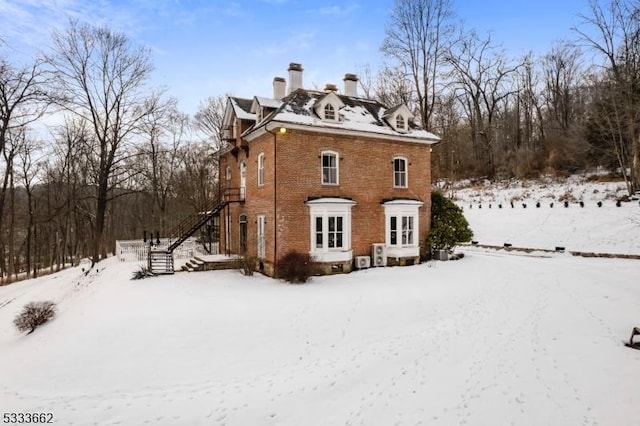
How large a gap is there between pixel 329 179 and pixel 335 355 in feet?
32.0

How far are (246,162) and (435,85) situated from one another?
761 inches

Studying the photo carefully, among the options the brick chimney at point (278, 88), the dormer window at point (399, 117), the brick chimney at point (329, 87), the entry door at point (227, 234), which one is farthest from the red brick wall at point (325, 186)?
the brick chimney at point (329, 87)

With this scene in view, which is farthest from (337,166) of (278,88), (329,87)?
(278,88)

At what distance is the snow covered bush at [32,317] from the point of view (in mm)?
12227

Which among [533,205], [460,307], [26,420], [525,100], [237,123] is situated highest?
[525,100]

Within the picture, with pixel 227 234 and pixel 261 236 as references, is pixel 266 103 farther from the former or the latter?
pixel 227 234

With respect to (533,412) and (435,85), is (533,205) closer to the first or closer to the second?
(435,85)

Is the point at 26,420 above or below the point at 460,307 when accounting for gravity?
below

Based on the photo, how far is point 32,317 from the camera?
12.4 metres

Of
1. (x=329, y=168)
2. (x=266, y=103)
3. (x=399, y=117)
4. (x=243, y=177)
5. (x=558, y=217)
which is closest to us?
(x=329, y=168)

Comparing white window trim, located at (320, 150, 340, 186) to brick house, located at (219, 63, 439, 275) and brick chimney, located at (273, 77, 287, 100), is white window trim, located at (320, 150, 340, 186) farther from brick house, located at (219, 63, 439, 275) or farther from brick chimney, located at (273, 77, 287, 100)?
brick chimney, located at (273, 77, 287, 100)

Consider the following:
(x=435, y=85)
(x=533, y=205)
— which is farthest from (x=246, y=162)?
(x=533, y=205)

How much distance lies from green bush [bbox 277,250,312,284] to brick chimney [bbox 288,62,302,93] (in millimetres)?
10090

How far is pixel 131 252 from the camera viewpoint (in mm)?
25094
